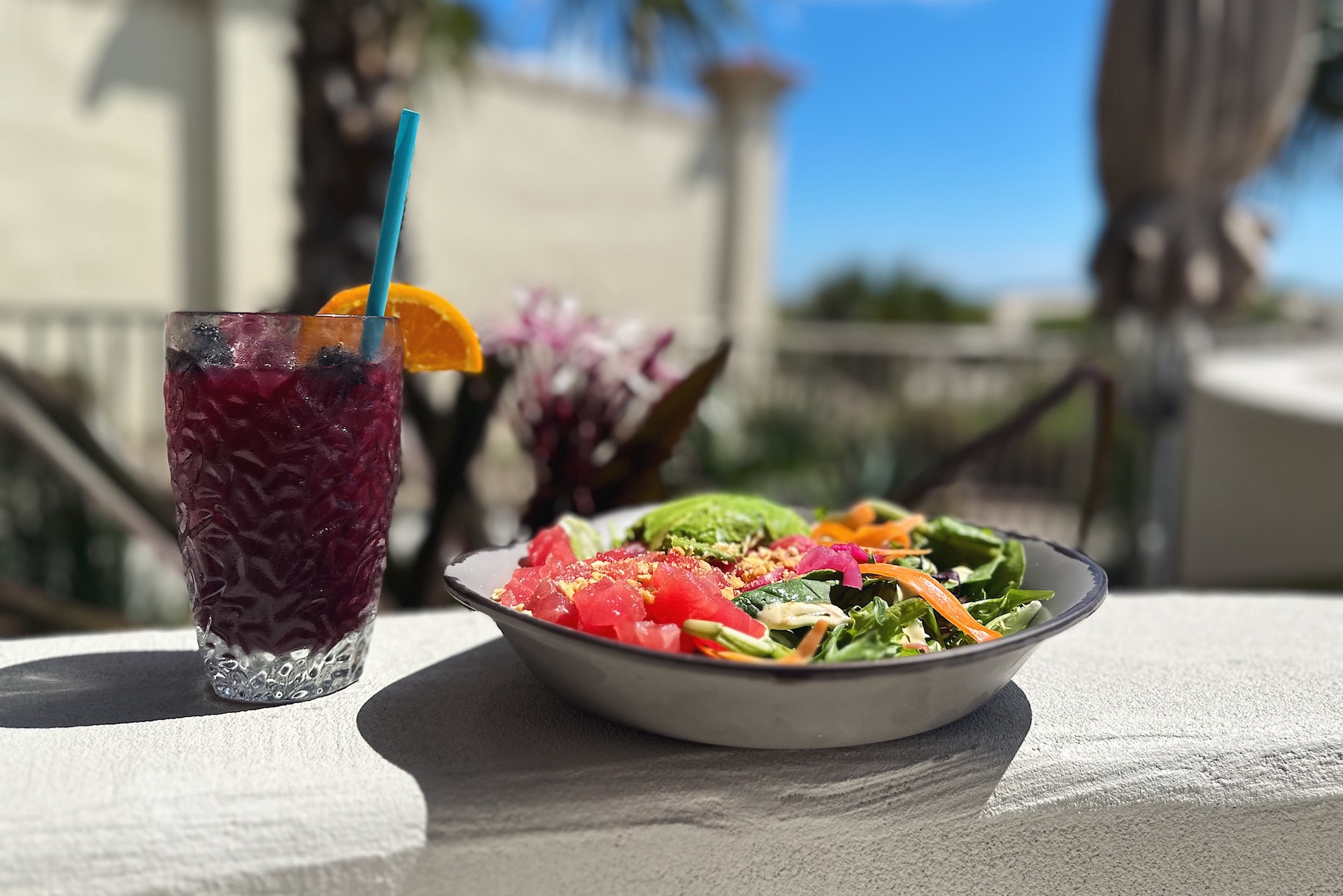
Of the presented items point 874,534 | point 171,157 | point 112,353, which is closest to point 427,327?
point 874,534

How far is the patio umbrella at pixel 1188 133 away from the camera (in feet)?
10.5

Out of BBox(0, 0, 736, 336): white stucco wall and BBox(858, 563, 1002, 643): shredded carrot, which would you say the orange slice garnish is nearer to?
BBox(858, 563, 1002, 643): shredded carrot

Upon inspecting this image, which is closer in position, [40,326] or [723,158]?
[40,326]

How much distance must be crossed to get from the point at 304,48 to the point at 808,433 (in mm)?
3400

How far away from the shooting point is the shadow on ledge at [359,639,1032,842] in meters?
0.71

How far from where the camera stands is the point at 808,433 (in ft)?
18.2

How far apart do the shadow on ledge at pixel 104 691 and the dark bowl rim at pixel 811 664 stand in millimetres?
288

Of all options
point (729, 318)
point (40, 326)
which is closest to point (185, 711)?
point (40, 326)

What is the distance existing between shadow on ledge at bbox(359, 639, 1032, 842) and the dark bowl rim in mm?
118

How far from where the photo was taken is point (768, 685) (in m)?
0.64

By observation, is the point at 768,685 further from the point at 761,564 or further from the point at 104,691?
the point at 104,691

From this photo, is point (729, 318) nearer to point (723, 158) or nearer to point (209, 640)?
point (723, 158)

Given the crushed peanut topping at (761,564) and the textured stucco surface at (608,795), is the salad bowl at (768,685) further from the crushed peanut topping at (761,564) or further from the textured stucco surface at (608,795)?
the crushed peanut topping at (761,564)

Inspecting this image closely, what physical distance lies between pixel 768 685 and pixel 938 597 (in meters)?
0.21
